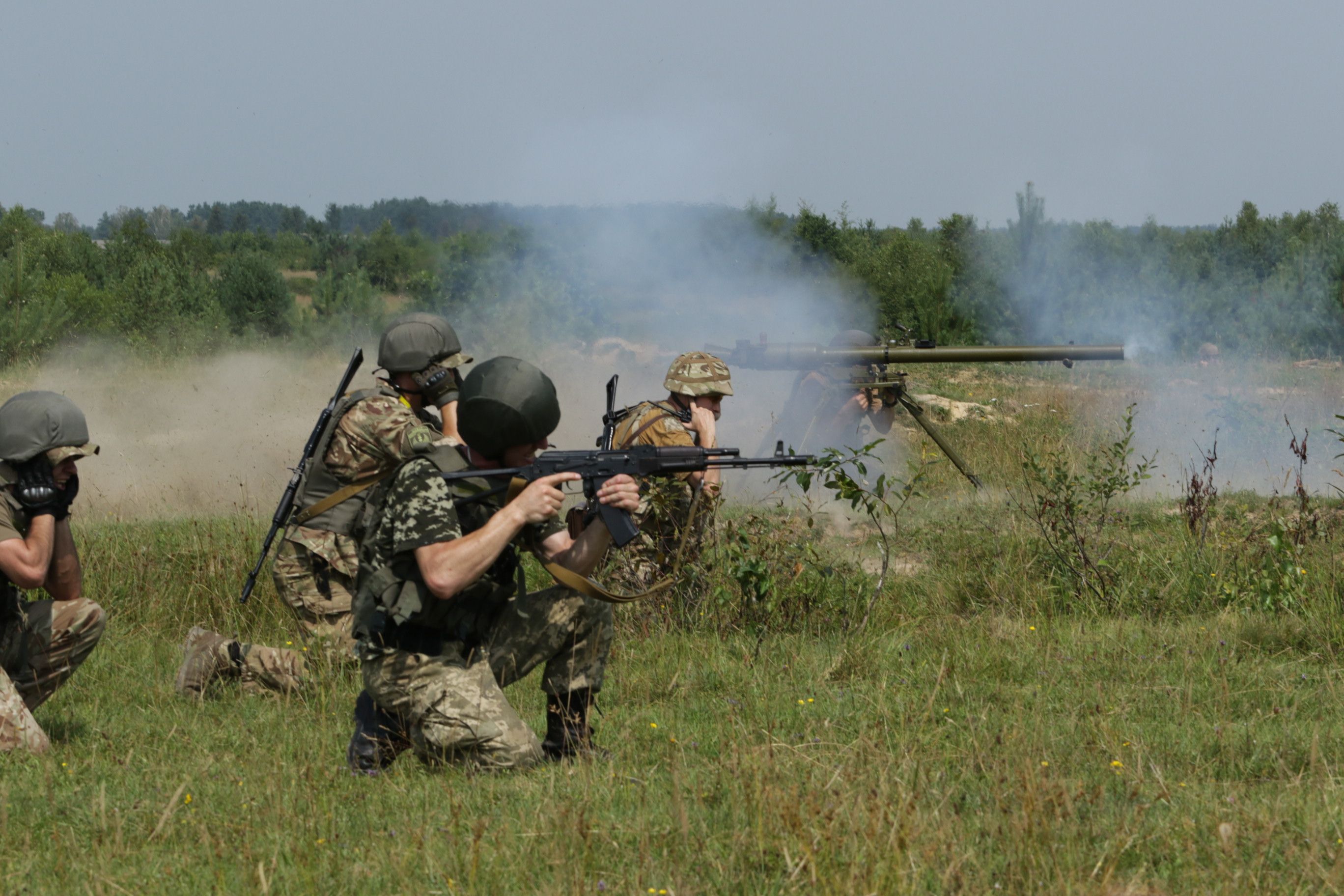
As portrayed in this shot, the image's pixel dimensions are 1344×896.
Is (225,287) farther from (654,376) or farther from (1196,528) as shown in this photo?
(1196,528)

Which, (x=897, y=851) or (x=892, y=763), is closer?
(x=897, y=851)

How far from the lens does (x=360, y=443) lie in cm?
548

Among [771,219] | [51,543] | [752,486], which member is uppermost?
[771,219]

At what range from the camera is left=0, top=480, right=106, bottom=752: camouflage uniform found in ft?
14.3

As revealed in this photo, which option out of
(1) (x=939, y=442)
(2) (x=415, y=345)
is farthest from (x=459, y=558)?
(1) (x=939, y=442)

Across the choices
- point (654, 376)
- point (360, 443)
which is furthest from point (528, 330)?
→ point (360, 443)

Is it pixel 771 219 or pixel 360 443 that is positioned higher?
pixel 771 219

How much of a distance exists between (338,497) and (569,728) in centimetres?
184

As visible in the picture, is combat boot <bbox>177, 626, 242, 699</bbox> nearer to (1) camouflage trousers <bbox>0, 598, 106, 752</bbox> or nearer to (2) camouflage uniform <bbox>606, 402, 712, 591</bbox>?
(1) camouflage trousers <bbox>0, 598, 106, 752</bbox>

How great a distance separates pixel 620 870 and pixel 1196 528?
5303 millimetres

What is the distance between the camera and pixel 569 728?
4.26 m

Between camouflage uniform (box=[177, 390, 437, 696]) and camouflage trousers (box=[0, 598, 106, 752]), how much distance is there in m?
0.66

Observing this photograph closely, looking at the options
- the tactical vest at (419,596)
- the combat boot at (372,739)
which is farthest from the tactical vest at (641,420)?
the combat boot at (372,739)

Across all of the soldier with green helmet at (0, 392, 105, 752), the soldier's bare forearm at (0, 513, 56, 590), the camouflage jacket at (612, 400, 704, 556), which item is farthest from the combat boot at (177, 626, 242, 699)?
the camouflage jacket at (612, 400, 704, 556)
